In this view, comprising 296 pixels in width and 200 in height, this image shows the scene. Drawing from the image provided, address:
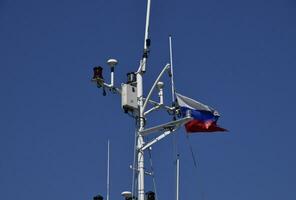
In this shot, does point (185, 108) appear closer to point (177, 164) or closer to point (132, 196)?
point (177, 164)

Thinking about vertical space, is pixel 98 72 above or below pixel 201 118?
above

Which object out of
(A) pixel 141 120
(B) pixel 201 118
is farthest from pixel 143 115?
(B) pixel 201 118

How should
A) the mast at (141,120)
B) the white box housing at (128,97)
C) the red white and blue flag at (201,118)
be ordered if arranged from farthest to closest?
the red white and blue flag at (201,118) < the white box housing at (128,97) < the mast at (141,120)

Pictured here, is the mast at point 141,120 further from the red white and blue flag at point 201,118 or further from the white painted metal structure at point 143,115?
the red white and blue flag at point 201,118

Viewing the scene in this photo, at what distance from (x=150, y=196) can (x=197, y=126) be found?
532 cm

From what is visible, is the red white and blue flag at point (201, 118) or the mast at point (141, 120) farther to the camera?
the red white and blue flag at point (201, 118)

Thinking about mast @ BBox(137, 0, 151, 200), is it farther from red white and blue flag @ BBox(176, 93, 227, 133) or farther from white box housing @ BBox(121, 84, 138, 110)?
red white and blue flag @ BBox(176, 93, 227, 133)

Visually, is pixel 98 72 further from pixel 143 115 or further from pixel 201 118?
pixel 201 118

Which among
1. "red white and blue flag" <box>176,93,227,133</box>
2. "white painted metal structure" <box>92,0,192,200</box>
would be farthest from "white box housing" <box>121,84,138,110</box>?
"red white and blue flag" <box>176,93,227,133</box>

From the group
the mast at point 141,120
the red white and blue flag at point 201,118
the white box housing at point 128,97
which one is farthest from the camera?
the red white and blue flag at point 201,118

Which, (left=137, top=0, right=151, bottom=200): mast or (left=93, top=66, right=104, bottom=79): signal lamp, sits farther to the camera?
(left=93, top=66, right=104, bottom=79): signal lamp

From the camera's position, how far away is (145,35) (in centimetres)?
2342

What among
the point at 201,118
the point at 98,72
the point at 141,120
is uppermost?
the point at 98,72

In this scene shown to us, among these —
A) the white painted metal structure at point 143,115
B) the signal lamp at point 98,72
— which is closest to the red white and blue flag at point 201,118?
the white painted metal structure at point 143,115
